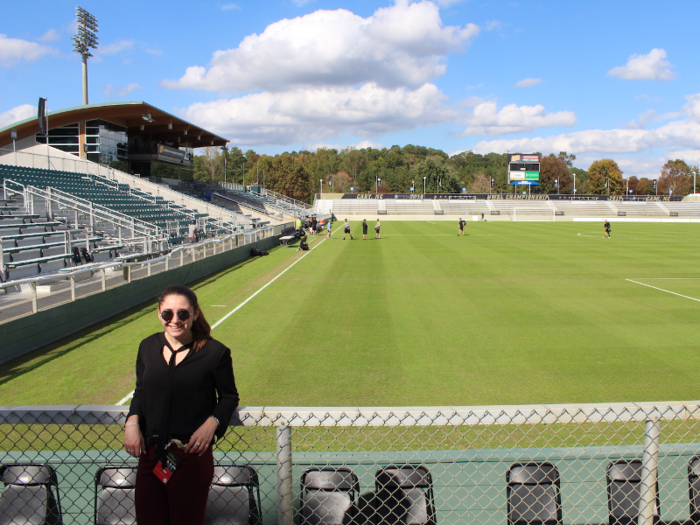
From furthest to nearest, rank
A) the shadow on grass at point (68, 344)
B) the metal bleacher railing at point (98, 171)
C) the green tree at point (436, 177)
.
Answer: the green tree at point (436, 177) < the metal bleacher railing at point (98, 171) < the shadow on grass at point (68, 344)

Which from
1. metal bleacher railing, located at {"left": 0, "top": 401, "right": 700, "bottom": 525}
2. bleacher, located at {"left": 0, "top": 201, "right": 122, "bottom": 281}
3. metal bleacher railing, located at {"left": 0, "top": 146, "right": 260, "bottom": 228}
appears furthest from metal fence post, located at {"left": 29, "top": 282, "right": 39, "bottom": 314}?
metal bleacher railing, located at {"left": 0, "top": 146, "right": 260, "bottom": 228}

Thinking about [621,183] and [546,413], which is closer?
[546,413]

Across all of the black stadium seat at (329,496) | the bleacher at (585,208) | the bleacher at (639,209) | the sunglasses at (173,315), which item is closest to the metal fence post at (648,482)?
the black stadium seat at (329,496)

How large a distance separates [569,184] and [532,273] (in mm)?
137696

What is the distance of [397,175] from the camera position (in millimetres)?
139125

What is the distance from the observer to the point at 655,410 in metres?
2.82

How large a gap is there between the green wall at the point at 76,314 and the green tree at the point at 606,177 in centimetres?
13439

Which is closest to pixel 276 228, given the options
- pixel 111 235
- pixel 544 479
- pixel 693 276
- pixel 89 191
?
pixel 89 191

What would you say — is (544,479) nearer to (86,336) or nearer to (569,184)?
(86,336)

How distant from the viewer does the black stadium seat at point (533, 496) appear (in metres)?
3.22

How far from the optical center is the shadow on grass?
29.6 ft

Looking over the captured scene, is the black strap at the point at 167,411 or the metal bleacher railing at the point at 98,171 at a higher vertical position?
the metal bleacher railing at the point at 98,171

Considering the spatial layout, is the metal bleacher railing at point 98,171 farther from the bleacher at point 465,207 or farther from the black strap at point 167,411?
the bleacher at point 465,207

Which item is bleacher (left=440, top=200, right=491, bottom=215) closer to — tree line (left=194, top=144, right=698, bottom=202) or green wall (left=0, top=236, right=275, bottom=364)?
tree line (left=194, top=144, right=698, bottom=202)
